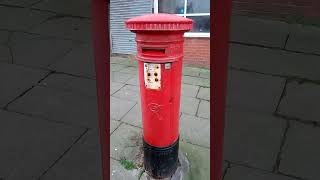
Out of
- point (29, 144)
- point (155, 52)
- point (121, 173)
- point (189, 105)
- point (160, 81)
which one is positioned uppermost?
point (155, 52)

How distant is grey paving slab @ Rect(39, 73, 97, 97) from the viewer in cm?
81

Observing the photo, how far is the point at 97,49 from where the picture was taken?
2.53 feet

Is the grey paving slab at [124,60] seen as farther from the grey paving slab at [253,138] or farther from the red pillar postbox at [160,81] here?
the grey paving slab at [253,138]

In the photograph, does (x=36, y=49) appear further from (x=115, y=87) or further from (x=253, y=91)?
(x=115, y=87)

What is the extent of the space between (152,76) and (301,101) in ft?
6.88

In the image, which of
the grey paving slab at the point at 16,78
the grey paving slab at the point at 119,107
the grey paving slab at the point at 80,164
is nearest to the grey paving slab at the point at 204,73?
the grey paving slab at the point at 119,107

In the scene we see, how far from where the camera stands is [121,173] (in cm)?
320

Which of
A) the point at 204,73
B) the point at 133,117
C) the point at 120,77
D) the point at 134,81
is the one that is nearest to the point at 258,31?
the point at 133,117

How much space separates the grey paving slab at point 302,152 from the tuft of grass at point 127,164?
2650 millimetres

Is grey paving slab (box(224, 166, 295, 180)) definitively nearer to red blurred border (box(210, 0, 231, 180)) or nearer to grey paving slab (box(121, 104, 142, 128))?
red blurred border (box(210, 0, 231, 180))

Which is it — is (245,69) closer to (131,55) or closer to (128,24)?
(128,24)

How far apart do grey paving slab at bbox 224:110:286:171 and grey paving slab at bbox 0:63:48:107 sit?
497 mm

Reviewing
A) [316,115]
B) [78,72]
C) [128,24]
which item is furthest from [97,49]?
[128,24]

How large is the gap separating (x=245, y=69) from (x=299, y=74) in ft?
0.38
